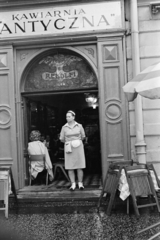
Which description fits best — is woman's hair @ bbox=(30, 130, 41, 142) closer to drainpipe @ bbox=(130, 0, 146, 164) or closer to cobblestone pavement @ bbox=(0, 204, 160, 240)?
cobblestone pavement @ bbox=(0, 204, 160, 240)

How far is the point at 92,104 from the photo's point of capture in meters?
12.7

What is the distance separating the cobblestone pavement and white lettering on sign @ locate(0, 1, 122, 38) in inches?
160

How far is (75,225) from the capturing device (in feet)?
19.4

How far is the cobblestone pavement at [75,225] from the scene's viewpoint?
5381mm

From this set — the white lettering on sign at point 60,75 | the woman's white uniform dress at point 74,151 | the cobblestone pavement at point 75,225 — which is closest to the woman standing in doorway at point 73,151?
the woman's white uniform dress at point 74,151

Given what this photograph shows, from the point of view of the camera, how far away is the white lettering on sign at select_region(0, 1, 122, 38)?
8062mm

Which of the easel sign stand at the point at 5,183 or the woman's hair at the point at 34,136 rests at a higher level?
the woman's hair at the point at 34,136

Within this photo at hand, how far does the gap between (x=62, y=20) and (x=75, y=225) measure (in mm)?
4700

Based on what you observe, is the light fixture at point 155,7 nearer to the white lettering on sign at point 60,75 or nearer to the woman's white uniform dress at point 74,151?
the white lettering on sign at point 60,75

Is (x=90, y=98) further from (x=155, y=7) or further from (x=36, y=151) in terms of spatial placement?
(x=155, y=7)

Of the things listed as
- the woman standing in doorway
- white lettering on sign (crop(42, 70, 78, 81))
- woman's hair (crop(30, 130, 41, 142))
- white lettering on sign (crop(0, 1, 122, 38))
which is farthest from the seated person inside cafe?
white lettering on sign (crop(0, 1, 122, 38))

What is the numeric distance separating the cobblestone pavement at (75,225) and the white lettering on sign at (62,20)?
13.3 ft

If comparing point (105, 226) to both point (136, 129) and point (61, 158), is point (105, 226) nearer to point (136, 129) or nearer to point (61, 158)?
point (136, 129)

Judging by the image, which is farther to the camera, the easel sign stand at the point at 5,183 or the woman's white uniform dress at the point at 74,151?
the woman's white uniform dress at the point at 74,151
